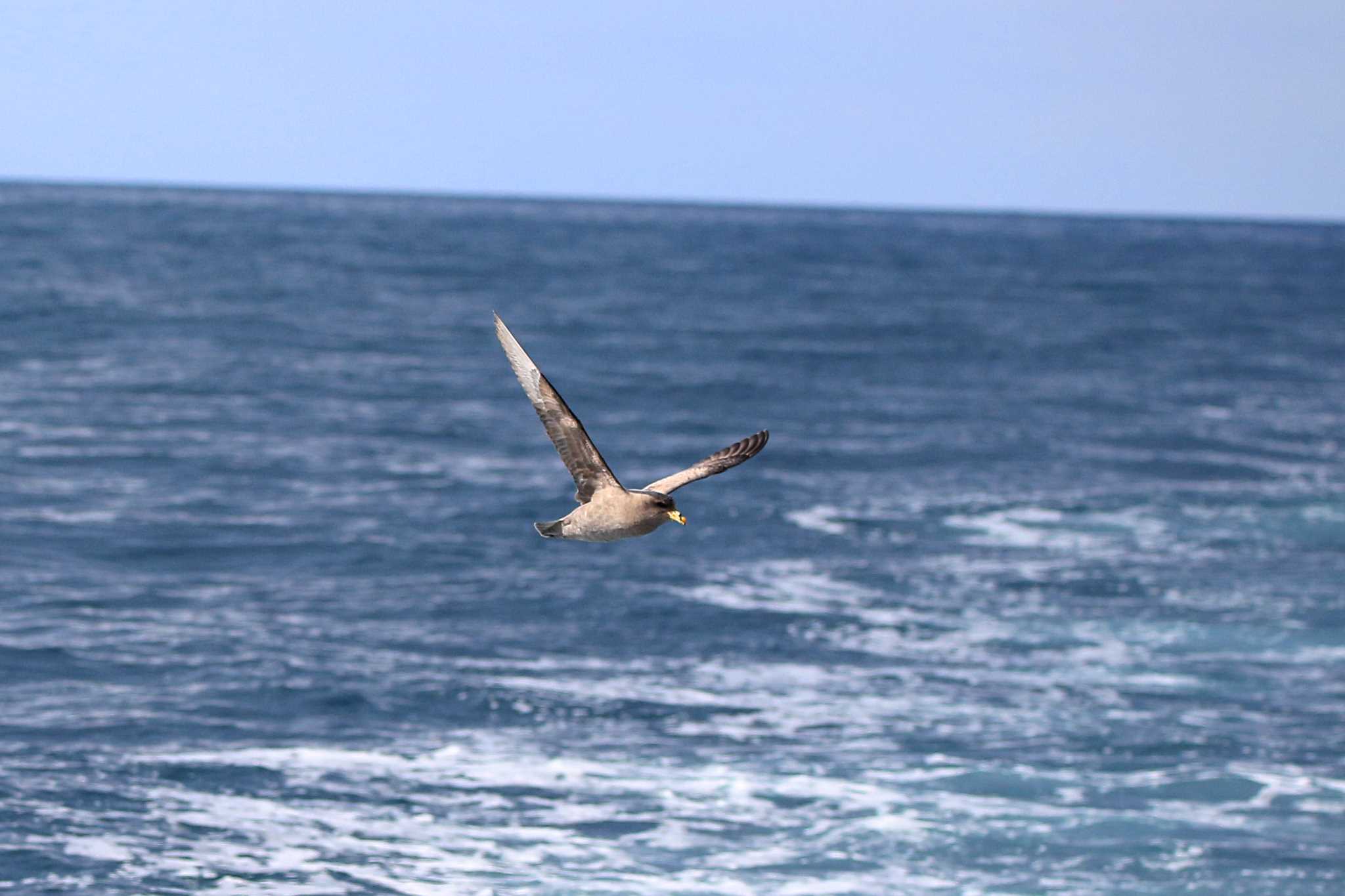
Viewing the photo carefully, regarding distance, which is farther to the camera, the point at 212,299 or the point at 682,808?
the point at 212,299

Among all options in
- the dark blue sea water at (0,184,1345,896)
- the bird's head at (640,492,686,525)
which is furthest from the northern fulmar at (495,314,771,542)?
the dark blue sea water at (0,184,1345,896)

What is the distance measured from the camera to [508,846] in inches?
733

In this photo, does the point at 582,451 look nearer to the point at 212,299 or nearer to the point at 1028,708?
the point at 1028,708

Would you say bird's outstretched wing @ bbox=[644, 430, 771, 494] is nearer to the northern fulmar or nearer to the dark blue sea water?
the northern fulmar

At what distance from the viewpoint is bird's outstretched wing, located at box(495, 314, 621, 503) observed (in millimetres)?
10500

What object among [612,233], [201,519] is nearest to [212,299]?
[201,519]

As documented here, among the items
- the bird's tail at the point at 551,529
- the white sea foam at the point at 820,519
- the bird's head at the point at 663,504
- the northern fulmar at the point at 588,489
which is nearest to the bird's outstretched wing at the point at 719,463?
the northern fulmar at the point at 588,489

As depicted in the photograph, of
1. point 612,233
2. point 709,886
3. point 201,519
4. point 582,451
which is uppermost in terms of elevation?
point 612,233

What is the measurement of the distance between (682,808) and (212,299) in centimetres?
6068

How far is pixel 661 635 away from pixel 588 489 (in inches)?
618

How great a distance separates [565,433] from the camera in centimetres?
1066

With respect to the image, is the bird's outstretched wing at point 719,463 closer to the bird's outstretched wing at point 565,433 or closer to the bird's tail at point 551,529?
the bird's outstretched wing at point 565,433

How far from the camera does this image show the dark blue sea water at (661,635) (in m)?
18.7

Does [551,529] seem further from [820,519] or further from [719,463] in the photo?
[820,519]
